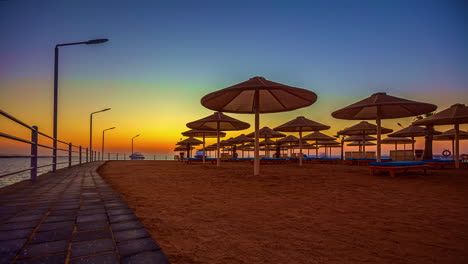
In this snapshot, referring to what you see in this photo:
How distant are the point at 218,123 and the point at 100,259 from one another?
536 inches

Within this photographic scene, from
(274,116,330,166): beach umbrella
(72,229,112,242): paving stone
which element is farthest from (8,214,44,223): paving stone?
(274,116,330,166): beach umbrella

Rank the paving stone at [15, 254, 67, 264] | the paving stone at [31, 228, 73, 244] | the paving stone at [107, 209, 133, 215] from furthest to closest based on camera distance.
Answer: the paving stone at [107, 209, 133, 215] < the paving stone at [31, 228, 73, 244] < the paving stone at [15, 254, 67, 264]

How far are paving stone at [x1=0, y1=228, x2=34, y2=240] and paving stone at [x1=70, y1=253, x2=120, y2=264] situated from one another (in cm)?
86

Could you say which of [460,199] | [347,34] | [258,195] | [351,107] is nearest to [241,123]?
[351,107]

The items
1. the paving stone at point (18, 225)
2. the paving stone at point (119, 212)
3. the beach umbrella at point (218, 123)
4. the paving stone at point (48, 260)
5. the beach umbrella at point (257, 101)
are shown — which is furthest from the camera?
Answer: the beach umbrella at point (218, 123)

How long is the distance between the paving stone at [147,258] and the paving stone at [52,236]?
0.77 meters

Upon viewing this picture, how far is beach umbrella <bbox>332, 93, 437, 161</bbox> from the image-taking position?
346 inches

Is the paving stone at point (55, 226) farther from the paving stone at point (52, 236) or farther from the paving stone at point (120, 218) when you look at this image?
the paving stone at point (120, 218)

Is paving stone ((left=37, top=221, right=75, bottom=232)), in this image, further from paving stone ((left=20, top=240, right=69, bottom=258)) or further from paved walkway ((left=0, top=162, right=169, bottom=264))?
paving stone ((left=20, top=240, right=69, bottom=258))

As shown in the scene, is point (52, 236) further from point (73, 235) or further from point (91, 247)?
point (91, 247)

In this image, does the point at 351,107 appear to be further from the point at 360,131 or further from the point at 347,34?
the point at 360,131

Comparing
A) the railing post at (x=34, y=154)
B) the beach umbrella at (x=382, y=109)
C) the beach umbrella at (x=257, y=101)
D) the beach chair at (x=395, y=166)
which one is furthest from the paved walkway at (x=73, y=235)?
the beach umbrella at (x=382, y=109)

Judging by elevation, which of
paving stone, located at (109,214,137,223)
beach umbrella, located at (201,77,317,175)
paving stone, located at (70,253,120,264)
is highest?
beach umbrella, located at (201,77,317,175)

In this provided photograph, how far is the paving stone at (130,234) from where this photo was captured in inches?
73.6
